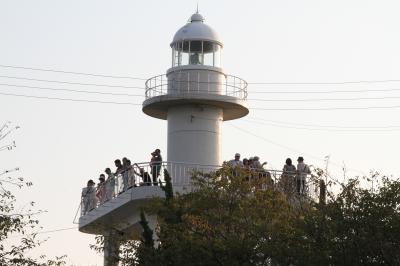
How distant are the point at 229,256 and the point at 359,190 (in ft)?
18.5

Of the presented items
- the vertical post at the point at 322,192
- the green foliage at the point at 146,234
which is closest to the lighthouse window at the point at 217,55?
the green foliage at the point at 146,234

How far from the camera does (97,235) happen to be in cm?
5303

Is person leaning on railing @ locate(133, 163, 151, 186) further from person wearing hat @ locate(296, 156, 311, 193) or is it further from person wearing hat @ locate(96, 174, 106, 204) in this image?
person wearing hat @ locate(296, 156, 311, 193)

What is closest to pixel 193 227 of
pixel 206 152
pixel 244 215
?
pixel 244 215

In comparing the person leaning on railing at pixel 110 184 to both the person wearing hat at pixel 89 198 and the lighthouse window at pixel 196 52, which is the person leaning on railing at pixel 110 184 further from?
the lighthouse window at pixel 196 52

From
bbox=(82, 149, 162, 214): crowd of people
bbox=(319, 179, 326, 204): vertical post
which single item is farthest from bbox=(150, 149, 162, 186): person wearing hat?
bbox=(319, 179, 326, 204): vertical post

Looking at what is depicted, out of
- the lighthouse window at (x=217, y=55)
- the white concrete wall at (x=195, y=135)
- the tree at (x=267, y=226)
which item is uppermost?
the lighthouse window at (x=217, y=55)

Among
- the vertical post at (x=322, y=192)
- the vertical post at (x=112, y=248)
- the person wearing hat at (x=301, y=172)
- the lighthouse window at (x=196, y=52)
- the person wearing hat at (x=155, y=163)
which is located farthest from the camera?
the lighthouse window at (x=196, y=52)

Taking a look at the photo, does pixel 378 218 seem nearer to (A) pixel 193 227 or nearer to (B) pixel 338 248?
(B) pixel 338 248

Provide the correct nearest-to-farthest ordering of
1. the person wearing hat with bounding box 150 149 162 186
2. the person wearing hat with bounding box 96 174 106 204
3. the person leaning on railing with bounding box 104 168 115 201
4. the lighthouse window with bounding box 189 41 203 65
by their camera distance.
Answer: the person wearing hat with bounding box 150 149 162 186 → the person leaning on railing with bounding box 104 168 115 201 → the lighthouse window with bounding box 189 41 203 65 → the person wearing hat with bounding box 96 174 106 204

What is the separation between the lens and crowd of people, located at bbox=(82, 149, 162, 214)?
157 feet

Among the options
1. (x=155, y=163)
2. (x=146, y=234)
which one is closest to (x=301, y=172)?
(x=155, y=163)

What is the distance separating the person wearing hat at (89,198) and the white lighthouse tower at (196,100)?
4157mm

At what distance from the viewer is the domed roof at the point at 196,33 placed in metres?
51.0
